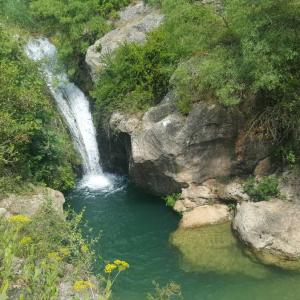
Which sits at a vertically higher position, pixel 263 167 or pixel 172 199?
pixel 263 167

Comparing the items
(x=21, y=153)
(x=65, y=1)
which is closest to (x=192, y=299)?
(x=21, y=153)

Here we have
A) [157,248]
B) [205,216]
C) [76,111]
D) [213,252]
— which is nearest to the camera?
[213,252]

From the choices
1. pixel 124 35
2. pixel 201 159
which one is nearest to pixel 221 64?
pixel 201 159

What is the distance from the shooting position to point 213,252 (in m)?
11.9

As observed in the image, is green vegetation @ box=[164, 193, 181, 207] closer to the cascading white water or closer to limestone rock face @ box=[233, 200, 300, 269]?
limestone rock face @ box=[233, 200, 300, 269]

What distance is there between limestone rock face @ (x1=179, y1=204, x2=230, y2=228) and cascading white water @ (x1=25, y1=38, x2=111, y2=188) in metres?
4.51

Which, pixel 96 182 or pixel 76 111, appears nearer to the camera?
pixel 96 182

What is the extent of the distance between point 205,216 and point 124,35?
30.1 feet

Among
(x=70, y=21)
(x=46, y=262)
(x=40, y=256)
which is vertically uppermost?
(x=70, y=21)

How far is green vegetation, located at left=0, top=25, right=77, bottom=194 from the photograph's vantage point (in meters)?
13.2

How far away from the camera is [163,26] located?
1622cm

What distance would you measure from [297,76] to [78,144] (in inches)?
366

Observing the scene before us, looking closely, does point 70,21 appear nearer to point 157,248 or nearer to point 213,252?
point 157,248

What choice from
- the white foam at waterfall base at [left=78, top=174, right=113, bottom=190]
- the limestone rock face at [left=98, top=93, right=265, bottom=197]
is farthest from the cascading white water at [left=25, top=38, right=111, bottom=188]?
the limestone rock face at [left=98, top=93, right=265, bottom=197]
